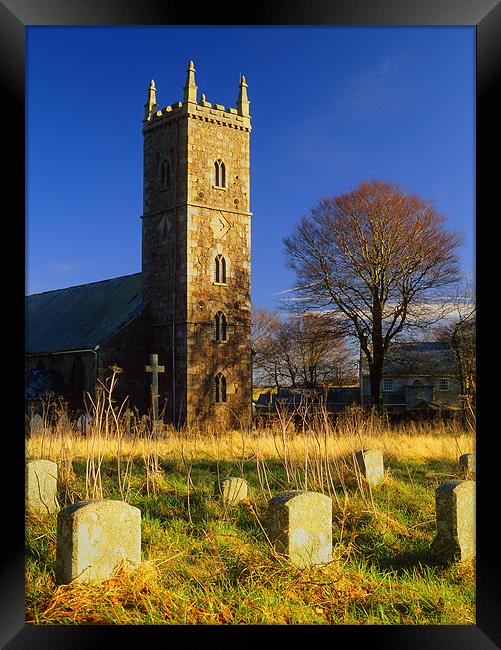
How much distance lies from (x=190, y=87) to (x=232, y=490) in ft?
60.5

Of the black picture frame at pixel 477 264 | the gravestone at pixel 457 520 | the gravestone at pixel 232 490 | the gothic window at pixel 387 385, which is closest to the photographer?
the black picture frame at pixel 477 264

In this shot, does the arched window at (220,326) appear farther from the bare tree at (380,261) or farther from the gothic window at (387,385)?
the gothic window at (387,385)

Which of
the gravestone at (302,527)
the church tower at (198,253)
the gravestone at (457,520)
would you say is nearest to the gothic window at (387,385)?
the church tower at (198,253)

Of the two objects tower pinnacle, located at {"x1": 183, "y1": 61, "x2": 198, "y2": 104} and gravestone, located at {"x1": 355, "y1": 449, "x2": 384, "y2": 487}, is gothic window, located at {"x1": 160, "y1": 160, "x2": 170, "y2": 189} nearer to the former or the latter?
tower pinnacle, located at {"x1": 183, "y1": 61, "x2": 198, "y2": 104}

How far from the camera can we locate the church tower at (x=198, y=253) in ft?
78.7

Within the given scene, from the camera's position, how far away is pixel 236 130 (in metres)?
25.6

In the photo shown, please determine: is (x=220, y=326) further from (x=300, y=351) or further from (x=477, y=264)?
(x=477, y=264)

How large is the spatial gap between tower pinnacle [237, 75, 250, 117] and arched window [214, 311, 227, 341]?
7.08 m

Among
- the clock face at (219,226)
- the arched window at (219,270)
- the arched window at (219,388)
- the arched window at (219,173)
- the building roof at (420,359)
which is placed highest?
the arched window at (219,173)

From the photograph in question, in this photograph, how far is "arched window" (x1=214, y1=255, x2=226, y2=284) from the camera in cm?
2477

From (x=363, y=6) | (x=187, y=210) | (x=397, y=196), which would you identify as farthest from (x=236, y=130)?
(x=363, y=6)

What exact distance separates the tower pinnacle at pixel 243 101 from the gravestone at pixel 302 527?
70.6 feet

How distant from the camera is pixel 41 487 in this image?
7.77m

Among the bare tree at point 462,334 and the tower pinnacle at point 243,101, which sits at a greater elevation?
the tower pinnacle at point 243,101
